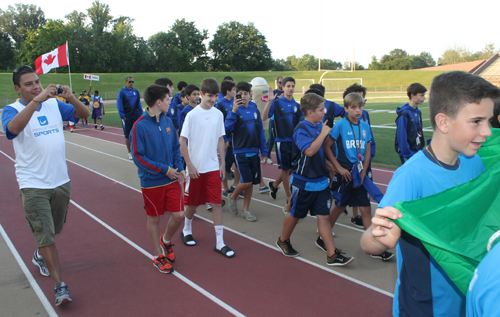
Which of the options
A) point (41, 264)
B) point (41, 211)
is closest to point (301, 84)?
point (41, 264)

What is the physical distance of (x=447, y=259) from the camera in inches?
56.3

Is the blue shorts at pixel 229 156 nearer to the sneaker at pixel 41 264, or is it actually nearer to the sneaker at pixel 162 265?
the sneaker at pixel 162 265

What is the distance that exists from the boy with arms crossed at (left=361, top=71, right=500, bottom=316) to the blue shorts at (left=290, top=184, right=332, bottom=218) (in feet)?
8.20

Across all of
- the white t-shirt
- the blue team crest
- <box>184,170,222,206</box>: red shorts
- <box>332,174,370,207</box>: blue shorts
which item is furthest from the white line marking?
<box>332,174,370,207</box>: blue shorts

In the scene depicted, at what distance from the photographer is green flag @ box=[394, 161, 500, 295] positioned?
142 cm

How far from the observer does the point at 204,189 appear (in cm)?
480

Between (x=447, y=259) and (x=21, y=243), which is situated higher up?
(x=447, y=259)

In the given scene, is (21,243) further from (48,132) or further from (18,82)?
(18,82)

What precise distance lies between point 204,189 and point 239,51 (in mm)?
87120

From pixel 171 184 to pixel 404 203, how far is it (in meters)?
3.13

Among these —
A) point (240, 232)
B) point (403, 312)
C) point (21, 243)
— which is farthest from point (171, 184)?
point (403, 312)

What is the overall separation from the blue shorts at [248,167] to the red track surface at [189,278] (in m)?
0.95

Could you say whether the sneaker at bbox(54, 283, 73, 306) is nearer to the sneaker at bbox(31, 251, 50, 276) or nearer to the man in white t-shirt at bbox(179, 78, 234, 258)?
the sneaker at bbox(31, 251, 50, 276)

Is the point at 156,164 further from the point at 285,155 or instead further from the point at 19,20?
the point at 19,20
